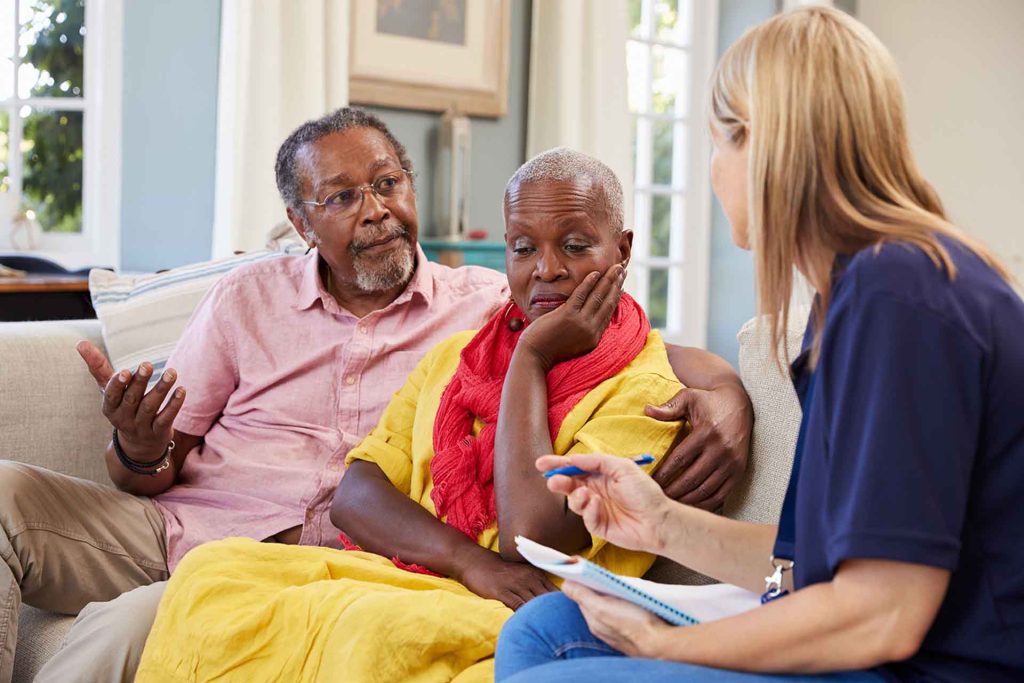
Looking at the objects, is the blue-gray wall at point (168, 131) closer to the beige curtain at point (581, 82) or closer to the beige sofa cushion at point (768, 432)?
the beige curtain at point (581, 82)

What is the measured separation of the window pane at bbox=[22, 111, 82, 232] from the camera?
3.92 metres

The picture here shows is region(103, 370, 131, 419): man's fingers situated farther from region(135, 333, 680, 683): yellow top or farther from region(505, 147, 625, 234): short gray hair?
region(505, 147, 625, 234): short gray hair

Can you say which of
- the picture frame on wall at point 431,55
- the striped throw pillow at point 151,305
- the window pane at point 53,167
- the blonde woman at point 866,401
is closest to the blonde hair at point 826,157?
the blonde woman at point 866,401

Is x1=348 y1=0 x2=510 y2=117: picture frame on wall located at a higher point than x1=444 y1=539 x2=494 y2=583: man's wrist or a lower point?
higher

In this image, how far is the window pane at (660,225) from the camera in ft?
19.4

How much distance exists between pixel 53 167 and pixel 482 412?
273 cm

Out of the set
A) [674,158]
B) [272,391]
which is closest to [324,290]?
[272,391]

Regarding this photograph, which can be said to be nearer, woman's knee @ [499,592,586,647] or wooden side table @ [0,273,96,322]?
woman's knee @ [499,592,586,647]

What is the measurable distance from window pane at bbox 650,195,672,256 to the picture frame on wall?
1389 mm

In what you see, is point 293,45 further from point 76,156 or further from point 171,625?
point 171,625

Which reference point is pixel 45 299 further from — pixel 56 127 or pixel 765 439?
pixel 765 439

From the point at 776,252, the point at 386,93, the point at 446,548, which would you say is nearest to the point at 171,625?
the point at 446,548

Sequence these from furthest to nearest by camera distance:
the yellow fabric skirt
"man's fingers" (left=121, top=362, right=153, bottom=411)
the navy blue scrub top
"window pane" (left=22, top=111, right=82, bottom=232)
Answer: "window pane" (left=22, top=111, right=82, bottom=232), "man's fingers" (left=121, top=362, right=153, bottom=411), the yellow fabric skirt, the navy blue scrub top

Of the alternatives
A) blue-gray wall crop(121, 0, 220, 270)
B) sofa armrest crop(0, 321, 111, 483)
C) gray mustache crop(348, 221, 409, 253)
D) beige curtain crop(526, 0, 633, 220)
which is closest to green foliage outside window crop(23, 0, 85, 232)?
blue-gray wall crop(121, 0, 220, 270)
